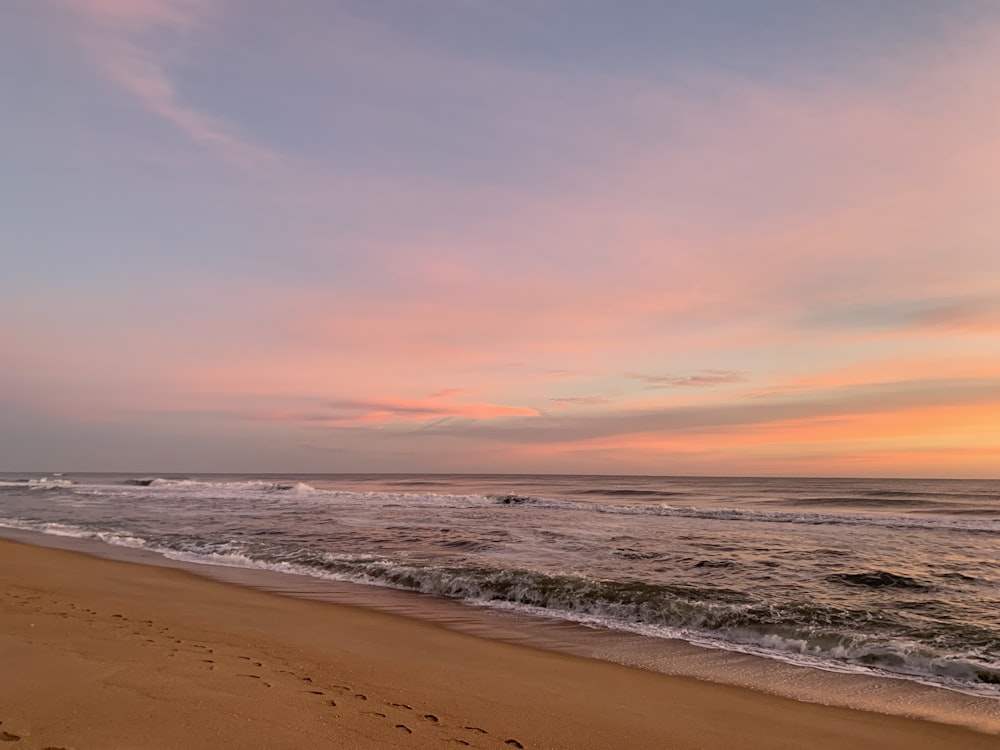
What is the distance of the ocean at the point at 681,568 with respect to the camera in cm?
796

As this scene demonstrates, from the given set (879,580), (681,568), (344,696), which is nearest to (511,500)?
(681,568)

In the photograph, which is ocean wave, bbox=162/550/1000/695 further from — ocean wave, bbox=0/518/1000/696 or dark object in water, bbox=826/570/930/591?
dark object in water, bbox=826/570/930/591

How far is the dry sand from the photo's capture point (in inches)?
155

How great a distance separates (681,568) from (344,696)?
9.93 m

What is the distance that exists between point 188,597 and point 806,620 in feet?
32.4

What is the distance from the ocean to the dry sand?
86.9 inches

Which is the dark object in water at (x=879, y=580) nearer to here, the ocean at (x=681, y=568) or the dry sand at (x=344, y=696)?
the ocean at (x=681, y=568)

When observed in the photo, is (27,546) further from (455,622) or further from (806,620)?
(806,620)

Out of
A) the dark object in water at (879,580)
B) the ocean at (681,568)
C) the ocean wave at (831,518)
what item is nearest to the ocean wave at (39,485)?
the ocean at (681,568)

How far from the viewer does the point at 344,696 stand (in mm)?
4895

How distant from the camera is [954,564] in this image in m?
14.2

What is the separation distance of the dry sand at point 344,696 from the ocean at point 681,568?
86.9 inches

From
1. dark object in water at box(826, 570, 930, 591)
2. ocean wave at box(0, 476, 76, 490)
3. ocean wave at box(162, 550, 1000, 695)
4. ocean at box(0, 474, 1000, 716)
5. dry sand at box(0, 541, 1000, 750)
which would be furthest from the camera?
ocean wave at box(0, 476, 76, 490)

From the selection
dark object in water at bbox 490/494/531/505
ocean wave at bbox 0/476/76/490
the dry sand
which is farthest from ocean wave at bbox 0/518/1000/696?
ocean wave at bbox 0/476/76/490
